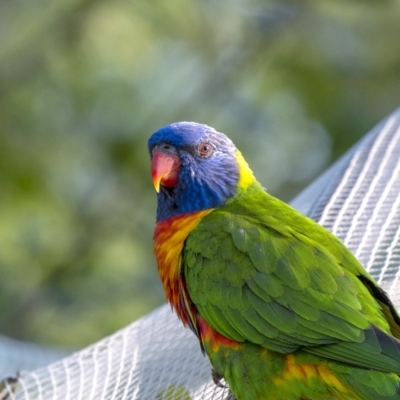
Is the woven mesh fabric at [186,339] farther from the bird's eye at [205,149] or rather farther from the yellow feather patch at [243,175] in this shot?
the bird's eye at [205,149]

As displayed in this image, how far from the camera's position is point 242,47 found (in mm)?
7559

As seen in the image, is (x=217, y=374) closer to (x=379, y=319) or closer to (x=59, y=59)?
(x=379, y=319)

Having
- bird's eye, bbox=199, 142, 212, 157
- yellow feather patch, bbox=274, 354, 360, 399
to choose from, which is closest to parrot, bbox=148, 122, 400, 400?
yellow feather patch, bbox=274, 354, 360, 399

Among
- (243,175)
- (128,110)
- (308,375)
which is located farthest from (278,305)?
(128,110)

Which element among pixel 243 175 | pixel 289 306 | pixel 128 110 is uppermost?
pixel 128 110

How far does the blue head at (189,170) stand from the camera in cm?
311

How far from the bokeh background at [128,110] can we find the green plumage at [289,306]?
3.85 m

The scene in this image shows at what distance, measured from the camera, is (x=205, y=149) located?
10.5 ft

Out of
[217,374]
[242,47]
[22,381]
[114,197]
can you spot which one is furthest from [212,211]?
[242,47]

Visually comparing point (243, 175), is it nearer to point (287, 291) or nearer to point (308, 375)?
point (287, 291)

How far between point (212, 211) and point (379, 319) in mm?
821

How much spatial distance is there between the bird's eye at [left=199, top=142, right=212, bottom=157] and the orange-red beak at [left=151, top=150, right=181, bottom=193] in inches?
4.3

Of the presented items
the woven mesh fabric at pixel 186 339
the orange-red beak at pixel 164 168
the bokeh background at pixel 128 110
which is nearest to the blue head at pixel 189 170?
the orange-red beak at pixel 164 168

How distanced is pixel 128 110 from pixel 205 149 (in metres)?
3.98
